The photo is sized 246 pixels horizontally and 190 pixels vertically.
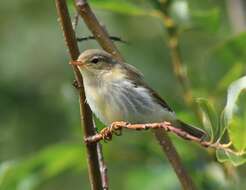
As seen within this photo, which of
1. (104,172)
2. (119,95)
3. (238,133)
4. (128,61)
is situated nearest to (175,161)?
(104,172)

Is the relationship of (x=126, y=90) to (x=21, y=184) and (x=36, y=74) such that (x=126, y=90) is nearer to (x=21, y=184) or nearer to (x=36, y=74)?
(x=21, y=184)

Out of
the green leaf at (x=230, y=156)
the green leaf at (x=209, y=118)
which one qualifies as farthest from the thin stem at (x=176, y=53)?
the green leaf at (x=230, y=156)

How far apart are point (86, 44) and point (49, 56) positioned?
514 millimetres

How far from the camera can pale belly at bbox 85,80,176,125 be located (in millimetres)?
3039

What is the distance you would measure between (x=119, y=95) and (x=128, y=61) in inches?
93.0

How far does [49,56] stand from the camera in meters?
6.28

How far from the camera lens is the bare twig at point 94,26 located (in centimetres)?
248

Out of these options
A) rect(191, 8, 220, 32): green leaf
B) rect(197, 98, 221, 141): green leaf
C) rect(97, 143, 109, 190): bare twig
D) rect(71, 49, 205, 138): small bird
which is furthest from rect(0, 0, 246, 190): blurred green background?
rect(197, 98, 221, 141): green leaf

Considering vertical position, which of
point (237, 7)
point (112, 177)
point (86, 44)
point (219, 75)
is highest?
point (86, 44)

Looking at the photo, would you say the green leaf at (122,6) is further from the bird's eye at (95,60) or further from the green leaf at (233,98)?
the green leaf at (233,98)

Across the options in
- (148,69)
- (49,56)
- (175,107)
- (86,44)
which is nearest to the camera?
(175,107)

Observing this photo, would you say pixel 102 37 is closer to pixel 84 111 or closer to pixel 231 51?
pixel 84 111

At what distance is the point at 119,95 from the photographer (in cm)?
326

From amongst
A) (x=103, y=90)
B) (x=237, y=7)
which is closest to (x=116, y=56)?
(x=103, y=90)
